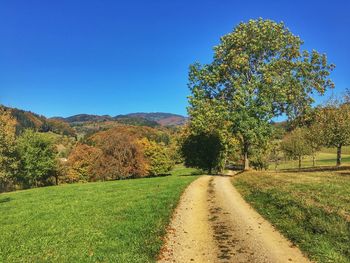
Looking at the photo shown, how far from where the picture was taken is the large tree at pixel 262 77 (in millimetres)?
44125

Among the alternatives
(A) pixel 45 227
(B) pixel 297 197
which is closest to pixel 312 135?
(B) pixel 297 197

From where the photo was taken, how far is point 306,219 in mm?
16859

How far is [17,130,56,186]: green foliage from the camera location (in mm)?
77812

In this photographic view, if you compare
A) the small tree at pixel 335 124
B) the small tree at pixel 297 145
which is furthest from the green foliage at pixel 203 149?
the small tree at pixel 297 145

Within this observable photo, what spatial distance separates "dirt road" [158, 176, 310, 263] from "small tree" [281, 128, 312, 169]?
6914cm

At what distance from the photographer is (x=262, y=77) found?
45844 millimetres

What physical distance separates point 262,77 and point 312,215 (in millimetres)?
31439

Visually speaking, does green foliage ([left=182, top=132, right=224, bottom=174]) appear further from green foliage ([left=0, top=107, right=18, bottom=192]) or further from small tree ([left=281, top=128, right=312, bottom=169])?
green foliage ([left=0, top=107, right=18, bottom=192])

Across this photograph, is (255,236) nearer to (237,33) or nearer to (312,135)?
(237,33)

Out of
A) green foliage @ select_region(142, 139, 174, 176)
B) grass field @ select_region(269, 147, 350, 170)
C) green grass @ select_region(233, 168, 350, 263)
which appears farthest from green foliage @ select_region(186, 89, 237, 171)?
grass field @ select_region(269, 147, 350, 170)

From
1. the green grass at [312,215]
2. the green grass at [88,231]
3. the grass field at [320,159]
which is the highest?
the grass field at [320,159]

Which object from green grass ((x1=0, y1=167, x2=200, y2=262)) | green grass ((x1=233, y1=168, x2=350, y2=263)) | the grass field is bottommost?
green grass ((x1=0, y1=167, x2=200, y2=262))

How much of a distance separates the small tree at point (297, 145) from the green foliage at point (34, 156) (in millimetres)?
61166

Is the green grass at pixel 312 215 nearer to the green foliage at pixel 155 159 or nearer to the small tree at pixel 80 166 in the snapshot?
the green foliage at pixel 155 159
